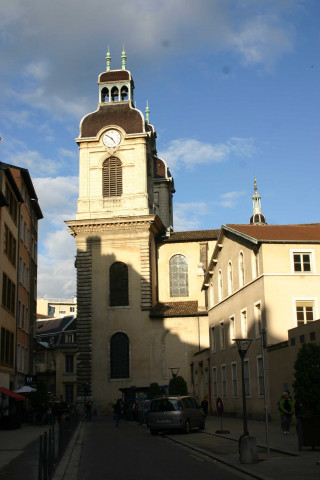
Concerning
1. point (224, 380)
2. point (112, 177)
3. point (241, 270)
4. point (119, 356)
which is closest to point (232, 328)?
point (224, 380)

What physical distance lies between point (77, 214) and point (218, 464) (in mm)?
45426

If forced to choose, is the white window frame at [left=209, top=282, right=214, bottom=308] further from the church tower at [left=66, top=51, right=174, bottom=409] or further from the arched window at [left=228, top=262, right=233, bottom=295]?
the church tower at [left=66, top=51, right=174, bottom=409]

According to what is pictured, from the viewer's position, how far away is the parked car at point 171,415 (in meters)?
29.5

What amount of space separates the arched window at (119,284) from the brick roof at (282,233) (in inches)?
807

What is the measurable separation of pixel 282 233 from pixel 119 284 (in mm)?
24285

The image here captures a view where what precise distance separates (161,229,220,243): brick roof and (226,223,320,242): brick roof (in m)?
22.1

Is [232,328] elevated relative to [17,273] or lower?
lower

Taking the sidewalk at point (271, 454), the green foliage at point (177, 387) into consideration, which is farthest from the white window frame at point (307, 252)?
the green foliage at point (177, 387)

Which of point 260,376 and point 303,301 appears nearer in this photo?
point 303,301

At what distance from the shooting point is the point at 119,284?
59188mm

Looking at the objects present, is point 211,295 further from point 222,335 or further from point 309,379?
point 309,379

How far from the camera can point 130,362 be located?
57.4m

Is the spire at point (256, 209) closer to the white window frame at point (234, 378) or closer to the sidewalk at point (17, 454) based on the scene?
the white window frame at point (234, 378)

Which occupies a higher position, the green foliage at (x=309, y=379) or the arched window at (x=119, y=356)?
the arched window at (x=119, y=356)
